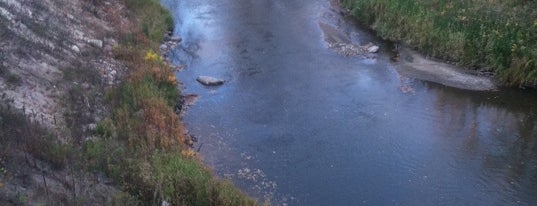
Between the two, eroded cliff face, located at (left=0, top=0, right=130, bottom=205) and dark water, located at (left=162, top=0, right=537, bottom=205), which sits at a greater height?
eroded cliff face, located at (left=0, top=0, right=130, bottom=205)

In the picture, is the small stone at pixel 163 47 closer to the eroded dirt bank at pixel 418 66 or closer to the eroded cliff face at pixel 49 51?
the eroded cliff face at pixel 49 51

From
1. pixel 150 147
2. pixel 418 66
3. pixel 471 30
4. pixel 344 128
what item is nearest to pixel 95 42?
pixel 150 147

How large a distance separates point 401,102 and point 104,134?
8.18 metres

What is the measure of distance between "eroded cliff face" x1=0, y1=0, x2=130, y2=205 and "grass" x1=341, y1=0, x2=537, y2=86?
9.14 metres

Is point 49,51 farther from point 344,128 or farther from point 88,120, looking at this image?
point 344,128

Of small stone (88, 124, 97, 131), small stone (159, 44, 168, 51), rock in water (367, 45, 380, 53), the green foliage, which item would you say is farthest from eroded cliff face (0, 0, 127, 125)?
rock in water (367, 45, 380, 53)

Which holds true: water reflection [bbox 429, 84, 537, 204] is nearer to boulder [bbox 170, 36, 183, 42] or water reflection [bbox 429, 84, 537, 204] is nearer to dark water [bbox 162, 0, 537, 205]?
dark water [bbox 162, 0, 537, 205]

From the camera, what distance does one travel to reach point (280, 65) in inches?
727

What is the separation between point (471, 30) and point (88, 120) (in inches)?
477

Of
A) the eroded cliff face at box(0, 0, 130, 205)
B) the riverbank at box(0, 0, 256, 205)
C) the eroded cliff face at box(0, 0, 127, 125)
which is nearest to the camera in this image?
the eroded cliff face at box(0, 0, 130, 205)

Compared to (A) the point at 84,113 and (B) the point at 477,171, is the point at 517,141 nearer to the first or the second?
(B) the point at 477,171

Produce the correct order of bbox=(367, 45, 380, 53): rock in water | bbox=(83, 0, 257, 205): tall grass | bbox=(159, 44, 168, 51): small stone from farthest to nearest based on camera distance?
bbox=(367, 45, 380, 53): rock in water → bbox=(159, 44, 168, 51): small stone → bbox=(83, 0, 257, 205): tall grass

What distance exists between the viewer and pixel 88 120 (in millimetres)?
12312

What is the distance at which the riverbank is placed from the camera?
956 cm
